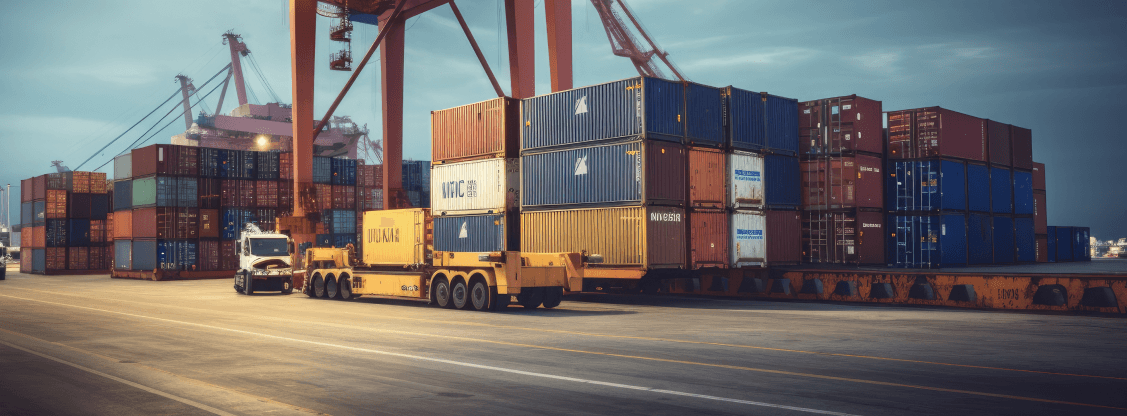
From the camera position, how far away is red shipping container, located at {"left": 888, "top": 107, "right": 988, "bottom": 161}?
87.4 ft

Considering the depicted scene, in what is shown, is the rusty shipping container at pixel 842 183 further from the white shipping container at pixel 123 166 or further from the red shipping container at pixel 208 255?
the white shipping container at pixel 123 166

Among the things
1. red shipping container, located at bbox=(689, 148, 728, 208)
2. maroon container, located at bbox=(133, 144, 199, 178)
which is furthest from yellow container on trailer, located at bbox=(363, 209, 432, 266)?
maroon container, located at bbox=(133, 144, 199, 178)

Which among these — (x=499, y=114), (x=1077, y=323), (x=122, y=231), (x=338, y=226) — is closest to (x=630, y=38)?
(x=338, y=226)

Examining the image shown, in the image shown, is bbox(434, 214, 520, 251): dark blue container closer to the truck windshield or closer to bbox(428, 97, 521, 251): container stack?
bbox(428, 97, 521, 251): container stack

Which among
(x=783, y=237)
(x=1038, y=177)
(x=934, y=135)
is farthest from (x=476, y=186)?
(x=1038, y=177)

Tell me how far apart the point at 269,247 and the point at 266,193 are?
20283mm

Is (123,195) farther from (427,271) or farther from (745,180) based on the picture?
(745,180)

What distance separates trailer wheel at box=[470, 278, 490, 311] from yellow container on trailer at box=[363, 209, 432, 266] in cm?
314

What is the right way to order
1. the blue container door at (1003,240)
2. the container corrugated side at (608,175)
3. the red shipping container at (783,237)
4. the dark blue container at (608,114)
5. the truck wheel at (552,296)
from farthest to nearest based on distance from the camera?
1. the blue container door at (1003,240)
2. the red shipping container at (783,237)
3. the truck wheel at (552,296)
4. the dark blue container at (608,114)
5. the container corrugated side at (608,175)

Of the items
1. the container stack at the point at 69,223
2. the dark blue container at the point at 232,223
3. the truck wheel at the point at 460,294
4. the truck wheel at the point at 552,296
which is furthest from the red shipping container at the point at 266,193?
the truck wheel at the point at 552,296

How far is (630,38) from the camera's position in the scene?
8550 cm

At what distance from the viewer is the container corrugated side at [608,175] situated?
2247 cm

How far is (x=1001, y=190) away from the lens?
29406mm

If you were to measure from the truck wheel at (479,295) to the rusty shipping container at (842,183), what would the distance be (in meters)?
11.5
